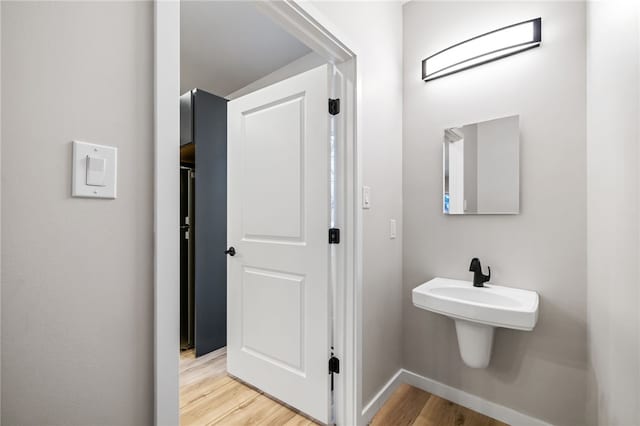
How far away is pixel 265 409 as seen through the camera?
170 cm

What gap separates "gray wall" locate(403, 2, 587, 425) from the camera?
1440 millimetres

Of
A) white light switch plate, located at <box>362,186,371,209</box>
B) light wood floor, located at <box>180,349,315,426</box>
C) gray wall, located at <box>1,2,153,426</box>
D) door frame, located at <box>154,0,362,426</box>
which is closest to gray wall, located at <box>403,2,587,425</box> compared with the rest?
white light switch plate, located at <box>362,186,371,209</box>

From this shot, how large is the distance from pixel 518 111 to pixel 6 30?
6.50ft

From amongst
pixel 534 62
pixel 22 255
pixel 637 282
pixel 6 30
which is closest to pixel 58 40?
pixel 6 30

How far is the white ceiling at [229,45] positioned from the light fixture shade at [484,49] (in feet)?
3.49

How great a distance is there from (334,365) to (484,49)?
6.31 feet

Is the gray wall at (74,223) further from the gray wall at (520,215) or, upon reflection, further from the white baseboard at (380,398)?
the gray wall at (520,215)

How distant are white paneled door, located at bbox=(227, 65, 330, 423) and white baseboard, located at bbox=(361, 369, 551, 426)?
0.33m

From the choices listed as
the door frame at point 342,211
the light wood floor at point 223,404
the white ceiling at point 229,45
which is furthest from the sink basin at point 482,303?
the white ceiling at point 229,45

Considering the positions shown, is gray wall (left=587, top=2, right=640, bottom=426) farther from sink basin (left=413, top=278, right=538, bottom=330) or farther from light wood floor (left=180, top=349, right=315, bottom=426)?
light wood floor (left=180, top=349, right=315, bottom=426)

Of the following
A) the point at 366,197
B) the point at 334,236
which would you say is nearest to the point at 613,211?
the point at 366,197

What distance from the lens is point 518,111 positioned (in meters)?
1.59

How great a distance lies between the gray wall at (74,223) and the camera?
550 millimetres

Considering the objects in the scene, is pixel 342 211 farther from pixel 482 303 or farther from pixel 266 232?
pixel 482 303
